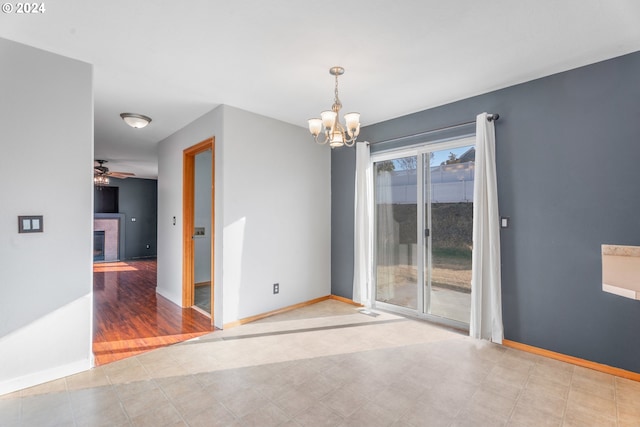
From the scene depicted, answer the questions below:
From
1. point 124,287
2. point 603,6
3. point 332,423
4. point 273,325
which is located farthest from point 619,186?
Result: point 124,287

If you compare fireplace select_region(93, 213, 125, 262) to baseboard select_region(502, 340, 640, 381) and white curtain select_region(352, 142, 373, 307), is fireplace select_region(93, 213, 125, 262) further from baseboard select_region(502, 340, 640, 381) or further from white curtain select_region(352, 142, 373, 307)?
baseboard select_region(502, 340, 640, 381)

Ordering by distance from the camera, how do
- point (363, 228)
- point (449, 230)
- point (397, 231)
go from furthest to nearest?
Result: point (363, 228), point (397, 231), point (449, 230)

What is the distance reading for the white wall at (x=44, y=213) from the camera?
2.17 meters

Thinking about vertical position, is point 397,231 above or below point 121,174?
below

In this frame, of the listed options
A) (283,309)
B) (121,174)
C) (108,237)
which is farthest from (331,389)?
(108,237)

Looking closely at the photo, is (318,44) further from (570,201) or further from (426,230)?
(570,201)

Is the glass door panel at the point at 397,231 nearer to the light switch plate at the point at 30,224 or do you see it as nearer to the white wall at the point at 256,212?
the white wall at the point at 256,212

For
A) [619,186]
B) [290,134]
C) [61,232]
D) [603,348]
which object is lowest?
[603,348]

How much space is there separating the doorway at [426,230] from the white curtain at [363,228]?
148mm

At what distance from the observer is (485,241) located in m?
3.07

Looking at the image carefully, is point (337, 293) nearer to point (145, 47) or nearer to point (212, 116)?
point (212, 116)

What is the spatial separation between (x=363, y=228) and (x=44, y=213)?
336cm

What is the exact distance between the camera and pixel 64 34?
2.12 m

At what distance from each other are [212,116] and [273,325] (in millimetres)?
2672
